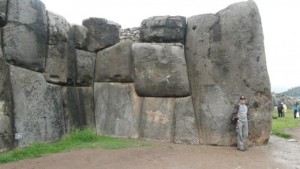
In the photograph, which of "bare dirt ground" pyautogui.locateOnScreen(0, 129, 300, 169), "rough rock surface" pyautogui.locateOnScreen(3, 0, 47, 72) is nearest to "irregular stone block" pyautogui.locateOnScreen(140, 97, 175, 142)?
"bare dirt ground" pyautogui.locateOnScreen(0, 129, 300, 169)

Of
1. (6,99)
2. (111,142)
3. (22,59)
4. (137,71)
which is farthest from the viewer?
(137,71)

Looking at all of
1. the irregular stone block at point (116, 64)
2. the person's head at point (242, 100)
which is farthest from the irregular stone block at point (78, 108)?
the person's head at point (242, 100)

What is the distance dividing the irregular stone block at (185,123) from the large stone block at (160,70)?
0.33 metres

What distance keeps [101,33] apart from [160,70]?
2.34 m

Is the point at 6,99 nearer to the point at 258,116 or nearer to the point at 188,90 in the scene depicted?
the point at 188,90

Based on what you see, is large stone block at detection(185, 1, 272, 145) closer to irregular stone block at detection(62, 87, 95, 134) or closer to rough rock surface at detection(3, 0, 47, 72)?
irregular stone block at detection(62, 87, 95, 134)

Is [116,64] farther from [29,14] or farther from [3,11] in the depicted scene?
[3,11]

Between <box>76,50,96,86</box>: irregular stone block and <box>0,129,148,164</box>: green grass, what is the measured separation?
5.94 feet

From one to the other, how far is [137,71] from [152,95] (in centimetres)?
88

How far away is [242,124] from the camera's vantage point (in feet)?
30.7

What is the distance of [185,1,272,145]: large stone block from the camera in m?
9.70

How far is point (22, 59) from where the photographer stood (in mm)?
8742

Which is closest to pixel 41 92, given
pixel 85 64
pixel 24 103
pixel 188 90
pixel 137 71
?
pixel 24 103

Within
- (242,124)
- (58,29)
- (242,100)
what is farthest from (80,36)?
(242,124)
